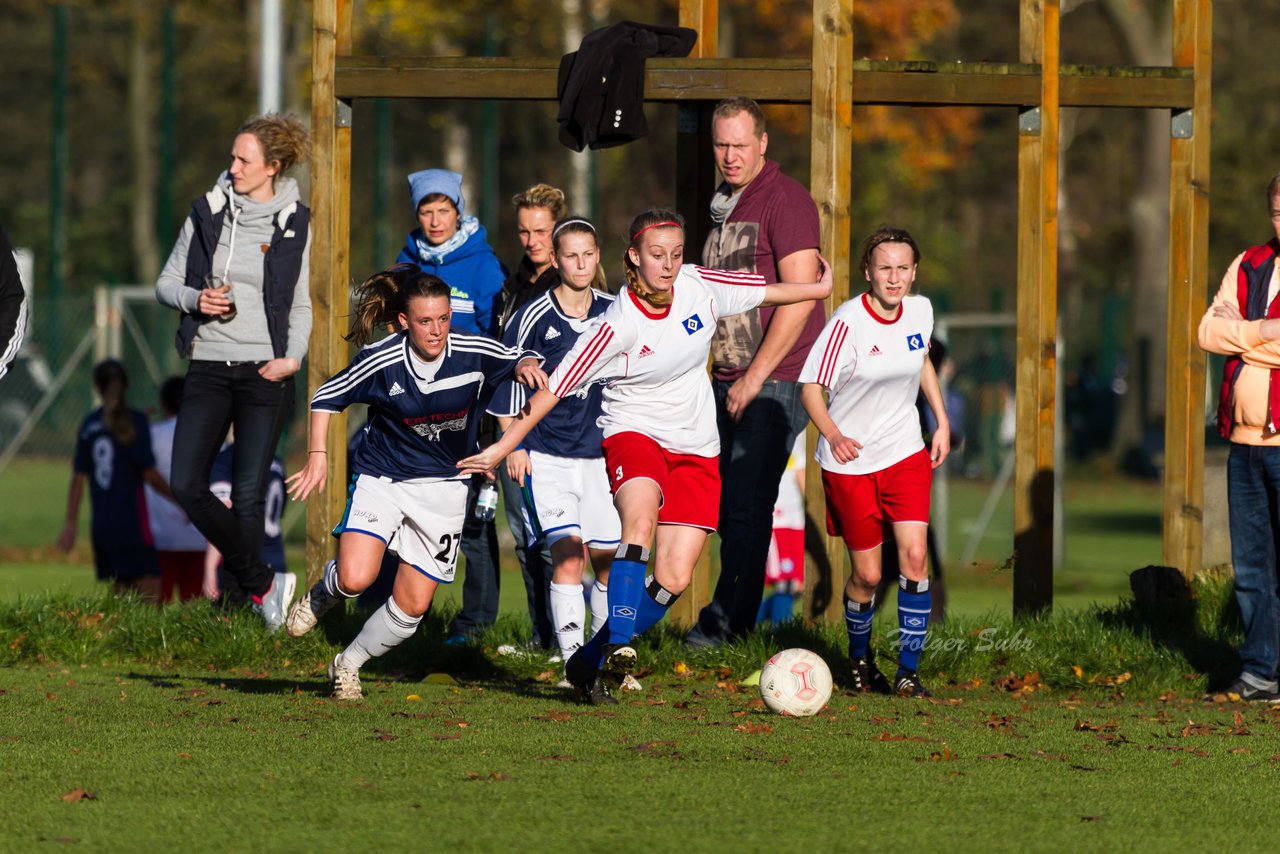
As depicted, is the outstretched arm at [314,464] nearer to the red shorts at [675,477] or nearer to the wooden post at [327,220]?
→ the red shorts at [675,477]

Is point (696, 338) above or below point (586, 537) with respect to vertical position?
above

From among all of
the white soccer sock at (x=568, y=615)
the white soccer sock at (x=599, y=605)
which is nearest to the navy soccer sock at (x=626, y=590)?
the white soccer sock at (x=568, y=615)

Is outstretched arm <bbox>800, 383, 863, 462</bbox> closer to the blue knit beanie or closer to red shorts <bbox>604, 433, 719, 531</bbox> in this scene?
red shorts <bbox>604, 433, 719, 531</bbox>

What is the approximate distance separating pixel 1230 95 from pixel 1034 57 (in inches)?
1431

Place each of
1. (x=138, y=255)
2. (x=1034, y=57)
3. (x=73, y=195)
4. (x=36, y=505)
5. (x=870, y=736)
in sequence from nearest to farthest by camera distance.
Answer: (x=870, y=736) < (x=1034, y=57) < (x=36, y=505) < (x=138, y=255) < (x=73, y=195)

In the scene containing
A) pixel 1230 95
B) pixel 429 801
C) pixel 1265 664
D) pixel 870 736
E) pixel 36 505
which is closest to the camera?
pixel 429 801

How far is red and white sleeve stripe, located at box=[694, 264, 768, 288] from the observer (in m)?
7.61

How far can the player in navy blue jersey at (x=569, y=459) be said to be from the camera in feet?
26.3

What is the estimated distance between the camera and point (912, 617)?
7.73 meters

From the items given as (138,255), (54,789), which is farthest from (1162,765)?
(138,255)

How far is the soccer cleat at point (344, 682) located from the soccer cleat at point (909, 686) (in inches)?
85.8

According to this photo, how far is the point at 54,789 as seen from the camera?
554cm

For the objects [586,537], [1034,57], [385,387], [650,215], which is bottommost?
[586,537]

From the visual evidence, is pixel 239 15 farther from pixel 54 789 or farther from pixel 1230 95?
pixel 54 789
